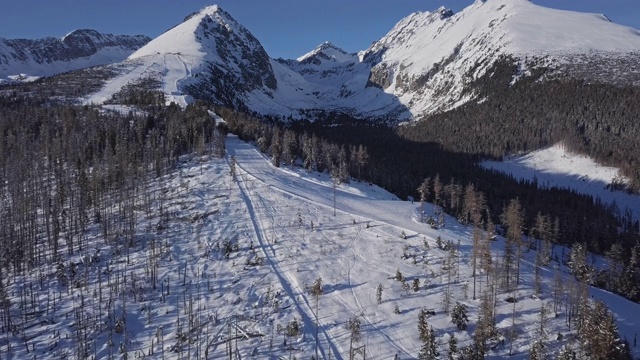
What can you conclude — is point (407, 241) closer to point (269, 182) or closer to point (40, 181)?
point (269, 182)

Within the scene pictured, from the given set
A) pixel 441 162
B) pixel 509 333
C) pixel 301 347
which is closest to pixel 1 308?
pixel 301 347

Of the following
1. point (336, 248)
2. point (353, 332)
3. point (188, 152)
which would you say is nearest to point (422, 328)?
point (353, 332)

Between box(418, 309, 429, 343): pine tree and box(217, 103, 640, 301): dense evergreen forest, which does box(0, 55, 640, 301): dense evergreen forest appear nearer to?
box(217, 103, 640, 301): dense evergreen forest

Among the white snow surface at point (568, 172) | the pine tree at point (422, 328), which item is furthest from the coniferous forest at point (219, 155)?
the white snow surface at point (568, 172)

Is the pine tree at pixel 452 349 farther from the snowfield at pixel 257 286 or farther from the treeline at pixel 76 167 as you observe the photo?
the treeline at pixel 76 167

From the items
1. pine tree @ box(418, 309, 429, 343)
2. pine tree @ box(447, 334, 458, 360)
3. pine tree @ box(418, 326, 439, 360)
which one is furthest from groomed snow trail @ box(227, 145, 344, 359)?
pine tree @ box(447, 334, 458, 360)

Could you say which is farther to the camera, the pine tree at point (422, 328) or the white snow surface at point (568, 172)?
the white snow surface at point (568, 172)

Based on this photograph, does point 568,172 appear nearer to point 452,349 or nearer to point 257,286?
point 257,286
